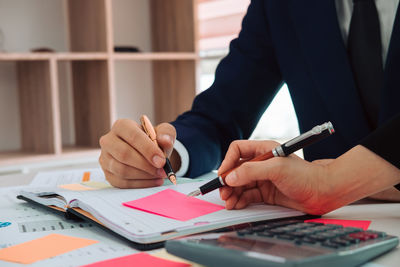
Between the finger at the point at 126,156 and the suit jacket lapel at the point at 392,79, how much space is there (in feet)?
1.65

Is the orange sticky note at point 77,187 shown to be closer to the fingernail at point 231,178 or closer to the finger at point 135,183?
the finger at point 135,183

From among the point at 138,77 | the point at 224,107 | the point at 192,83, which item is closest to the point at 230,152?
the point at 224,107

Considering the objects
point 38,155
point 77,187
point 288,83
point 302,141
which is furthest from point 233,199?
point 38,155

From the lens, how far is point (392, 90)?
3.37ft

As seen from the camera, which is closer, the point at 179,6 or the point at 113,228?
the point at 113,228

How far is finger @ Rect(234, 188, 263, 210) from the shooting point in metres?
0.78

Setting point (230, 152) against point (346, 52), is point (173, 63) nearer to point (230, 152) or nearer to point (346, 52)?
point (346, 52)

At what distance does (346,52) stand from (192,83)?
5.64 ft

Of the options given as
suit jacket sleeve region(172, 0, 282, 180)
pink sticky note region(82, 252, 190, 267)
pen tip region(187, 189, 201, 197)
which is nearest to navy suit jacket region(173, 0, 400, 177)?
suit jacket sleeve region(172, 0, 282, 180)

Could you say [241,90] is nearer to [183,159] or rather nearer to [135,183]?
[183,159]

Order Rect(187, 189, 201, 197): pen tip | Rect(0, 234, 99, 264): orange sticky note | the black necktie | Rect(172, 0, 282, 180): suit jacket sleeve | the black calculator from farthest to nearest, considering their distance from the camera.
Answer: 1. Rect(172, 0, 282, 180): suit jacket sleeve
2. the black necktie
3. Rect(187, 189, 201, 197): pen tip
4. Rect(0, 234, 99, 264): orange sticky note
5. the black calculator

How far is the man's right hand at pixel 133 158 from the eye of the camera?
0.98 m

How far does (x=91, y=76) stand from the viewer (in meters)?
2.57

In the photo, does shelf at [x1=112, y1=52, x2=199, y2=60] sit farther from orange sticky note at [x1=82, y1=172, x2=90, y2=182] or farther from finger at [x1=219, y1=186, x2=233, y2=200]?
finger at [x1=219, y1=186, x2=233, y2=200]
